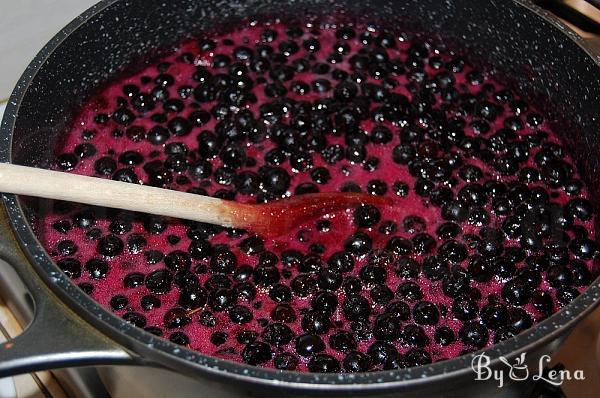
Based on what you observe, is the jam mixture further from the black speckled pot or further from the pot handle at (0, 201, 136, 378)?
the pot handle at (0, 201, 136, 378)

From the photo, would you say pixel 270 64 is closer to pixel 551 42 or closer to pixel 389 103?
pixel 389 103

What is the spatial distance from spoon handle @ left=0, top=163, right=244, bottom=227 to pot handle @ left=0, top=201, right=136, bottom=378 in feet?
0.35

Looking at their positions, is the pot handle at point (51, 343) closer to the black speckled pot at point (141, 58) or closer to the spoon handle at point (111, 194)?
the black speckled pot at point (141, 58)

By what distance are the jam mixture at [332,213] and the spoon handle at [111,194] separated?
0.27 feet

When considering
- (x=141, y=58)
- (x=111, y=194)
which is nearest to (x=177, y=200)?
(x=111, y=194)

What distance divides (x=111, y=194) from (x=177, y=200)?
96 millimetres

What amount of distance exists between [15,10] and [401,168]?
2.86 ft

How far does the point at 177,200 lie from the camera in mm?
1056

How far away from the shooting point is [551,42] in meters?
1.33

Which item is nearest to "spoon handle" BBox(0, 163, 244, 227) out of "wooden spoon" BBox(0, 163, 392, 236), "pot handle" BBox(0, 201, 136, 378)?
"wooden spoon" BBox(0, 163, 392, 236)

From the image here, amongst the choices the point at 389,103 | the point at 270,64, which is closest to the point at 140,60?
the point at 270,64

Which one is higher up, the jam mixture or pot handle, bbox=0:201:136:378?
pot handle, bbox=0:201:136:378

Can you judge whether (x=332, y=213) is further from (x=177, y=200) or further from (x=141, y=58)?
(x=141, y=58)

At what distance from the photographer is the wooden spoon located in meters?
0.96
